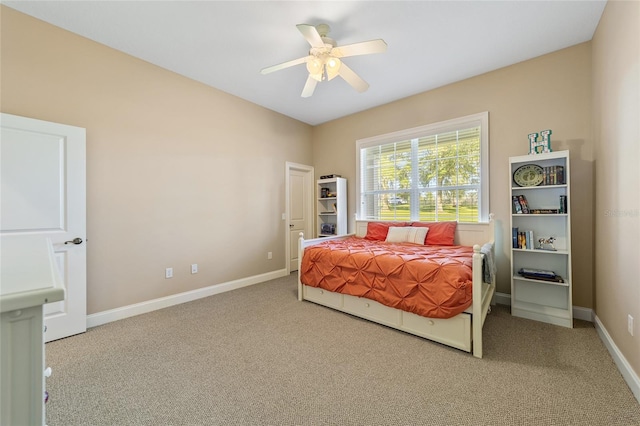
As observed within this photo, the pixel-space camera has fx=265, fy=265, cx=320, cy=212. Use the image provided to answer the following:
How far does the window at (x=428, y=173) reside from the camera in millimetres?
3445

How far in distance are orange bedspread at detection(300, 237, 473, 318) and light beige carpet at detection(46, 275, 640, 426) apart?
1.13 feet

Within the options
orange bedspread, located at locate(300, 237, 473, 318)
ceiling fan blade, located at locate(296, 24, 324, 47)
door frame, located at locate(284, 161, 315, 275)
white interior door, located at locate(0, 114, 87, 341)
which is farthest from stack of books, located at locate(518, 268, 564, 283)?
white interior door, located at locate(0, 114, 87, 341)

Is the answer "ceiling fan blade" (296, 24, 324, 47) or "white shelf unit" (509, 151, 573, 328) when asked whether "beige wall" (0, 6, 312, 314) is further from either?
"white shelf unit" (509, 151, 573, 328)

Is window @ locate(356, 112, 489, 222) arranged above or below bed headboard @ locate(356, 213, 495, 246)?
above

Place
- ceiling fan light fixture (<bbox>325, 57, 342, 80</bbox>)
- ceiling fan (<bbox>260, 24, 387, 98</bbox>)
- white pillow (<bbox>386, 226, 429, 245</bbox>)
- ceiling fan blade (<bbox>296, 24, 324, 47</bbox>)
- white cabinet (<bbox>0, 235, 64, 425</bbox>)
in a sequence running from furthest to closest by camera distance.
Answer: white pillow (<bbox>386, 226, 429, 245</bbox>)
ceiling fan light fixture (<bbox>325, 57, 342, 80</bbox>)
ceiling fan (<bbox>260, 24, 387, 98</bbox>)
ceiling fan blade (<bbox>296, 24, 324, 47</bbox>)
white cabinet (<bbox>0, 235, 64, 425</bbox>)

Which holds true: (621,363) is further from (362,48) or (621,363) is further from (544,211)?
(362,48)

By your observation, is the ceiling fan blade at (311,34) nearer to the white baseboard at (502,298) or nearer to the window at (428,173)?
the window at (428,173)

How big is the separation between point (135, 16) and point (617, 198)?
423 cm

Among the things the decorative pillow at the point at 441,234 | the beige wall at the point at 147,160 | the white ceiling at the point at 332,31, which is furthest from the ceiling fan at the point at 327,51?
the decorative pillow at the point at 441,234

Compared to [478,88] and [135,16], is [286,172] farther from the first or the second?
[478,88]

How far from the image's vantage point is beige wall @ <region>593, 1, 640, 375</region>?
1.70m

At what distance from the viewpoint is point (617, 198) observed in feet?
6.57

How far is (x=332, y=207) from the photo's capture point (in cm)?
502

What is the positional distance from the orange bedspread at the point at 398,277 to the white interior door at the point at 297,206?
159 centimetres
